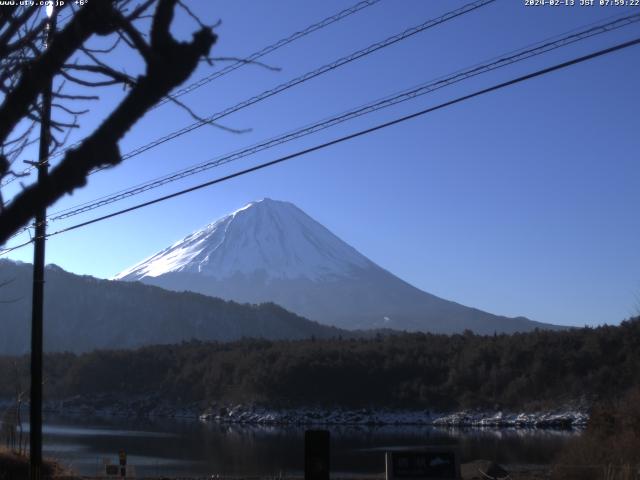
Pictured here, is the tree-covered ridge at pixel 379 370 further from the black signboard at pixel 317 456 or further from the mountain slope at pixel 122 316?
the black signboard at pixel 317 456

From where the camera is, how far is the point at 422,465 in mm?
12398

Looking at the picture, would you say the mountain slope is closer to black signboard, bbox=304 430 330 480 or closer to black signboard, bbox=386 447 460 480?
black signboard, bbox=386 447 460 480

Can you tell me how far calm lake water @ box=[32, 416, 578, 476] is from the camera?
3178 centimetres

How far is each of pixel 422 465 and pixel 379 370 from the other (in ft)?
213

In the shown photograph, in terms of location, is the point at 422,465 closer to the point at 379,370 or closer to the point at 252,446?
the point at 252,446

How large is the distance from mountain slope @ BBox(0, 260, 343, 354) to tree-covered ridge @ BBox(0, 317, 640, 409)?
25.8 m

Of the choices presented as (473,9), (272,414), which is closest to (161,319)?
(272,414)

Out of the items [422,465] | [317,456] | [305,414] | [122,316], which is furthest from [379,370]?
[317,456]

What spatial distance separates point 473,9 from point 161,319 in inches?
4572

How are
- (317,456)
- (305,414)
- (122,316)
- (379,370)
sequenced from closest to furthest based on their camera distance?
(317,456)
(305,414)
(379,370)
(122,316)

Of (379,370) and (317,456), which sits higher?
(317,456)

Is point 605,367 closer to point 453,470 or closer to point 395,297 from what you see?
point 453,470

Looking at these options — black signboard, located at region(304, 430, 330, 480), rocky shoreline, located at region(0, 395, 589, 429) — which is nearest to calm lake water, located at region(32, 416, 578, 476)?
rocky shoreline, located at region(0, 395, 589, 429)

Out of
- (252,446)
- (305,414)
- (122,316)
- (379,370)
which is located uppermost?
(122,316)
